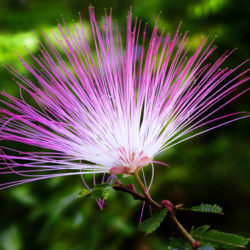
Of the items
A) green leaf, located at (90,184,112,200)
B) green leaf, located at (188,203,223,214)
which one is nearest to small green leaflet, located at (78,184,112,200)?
green leaf, located at (90,184,112,200)

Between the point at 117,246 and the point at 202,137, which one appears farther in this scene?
the point at 202,137

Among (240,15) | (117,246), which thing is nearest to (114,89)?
(117,246)

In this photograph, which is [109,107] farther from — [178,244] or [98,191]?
[178,244]

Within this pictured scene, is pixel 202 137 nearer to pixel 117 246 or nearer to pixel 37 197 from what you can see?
pixel 117 246

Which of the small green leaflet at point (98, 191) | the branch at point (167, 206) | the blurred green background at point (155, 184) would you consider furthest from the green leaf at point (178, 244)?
the blurred green background at point (155, 184)

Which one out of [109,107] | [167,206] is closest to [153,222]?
[167,206]

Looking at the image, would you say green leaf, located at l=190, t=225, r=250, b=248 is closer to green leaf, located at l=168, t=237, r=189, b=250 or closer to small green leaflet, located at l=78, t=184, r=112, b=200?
green leaf, located at l=168, t=237, r=189, b=250
